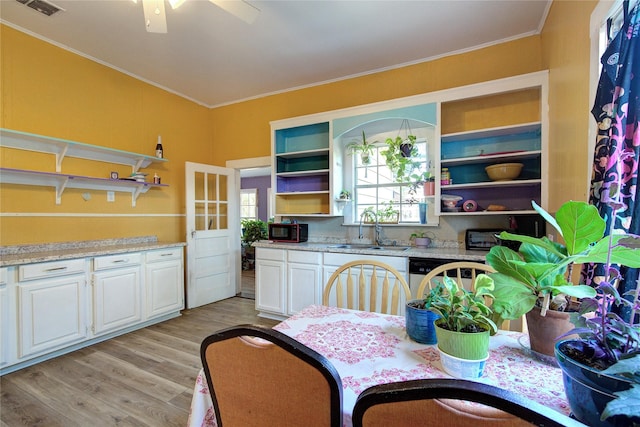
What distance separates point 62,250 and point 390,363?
3272 millimetres

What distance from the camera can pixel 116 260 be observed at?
2.78 m

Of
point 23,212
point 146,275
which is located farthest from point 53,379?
point 23,212

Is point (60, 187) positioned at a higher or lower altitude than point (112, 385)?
higher

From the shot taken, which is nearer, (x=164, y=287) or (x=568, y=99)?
(x=568, y=99)

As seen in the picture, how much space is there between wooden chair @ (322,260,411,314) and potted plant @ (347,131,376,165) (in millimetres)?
1317

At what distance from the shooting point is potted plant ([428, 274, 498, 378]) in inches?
32.4

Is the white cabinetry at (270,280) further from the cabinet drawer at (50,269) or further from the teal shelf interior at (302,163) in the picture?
the cabinet drawer at (50,269)

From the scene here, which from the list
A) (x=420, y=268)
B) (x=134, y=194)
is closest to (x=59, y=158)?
(x=134, y=194)

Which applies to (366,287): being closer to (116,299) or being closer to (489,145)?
(489,145)

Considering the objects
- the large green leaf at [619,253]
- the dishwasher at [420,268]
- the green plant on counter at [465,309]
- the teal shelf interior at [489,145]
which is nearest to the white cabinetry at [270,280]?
the dishwasher at [420,268]

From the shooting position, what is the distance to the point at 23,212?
8.40 ft

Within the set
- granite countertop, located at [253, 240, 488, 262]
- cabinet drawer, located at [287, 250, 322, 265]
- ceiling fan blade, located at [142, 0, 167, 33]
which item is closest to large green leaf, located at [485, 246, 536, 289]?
granite countertop, located at [253, 240, 488, 262]

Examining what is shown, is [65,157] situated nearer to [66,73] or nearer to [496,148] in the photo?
[66,73]

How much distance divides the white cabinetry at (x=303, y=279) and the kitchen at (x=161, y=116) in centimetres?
66
